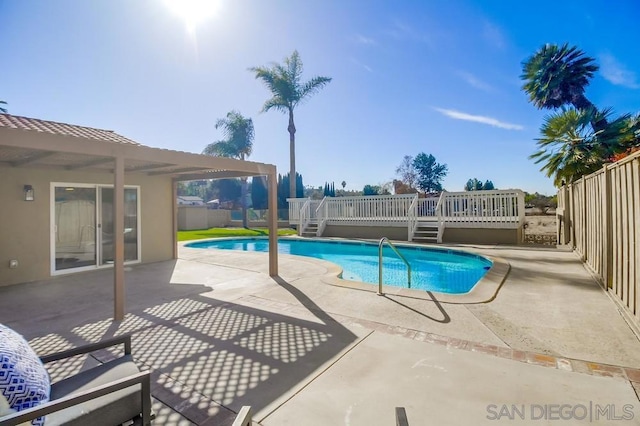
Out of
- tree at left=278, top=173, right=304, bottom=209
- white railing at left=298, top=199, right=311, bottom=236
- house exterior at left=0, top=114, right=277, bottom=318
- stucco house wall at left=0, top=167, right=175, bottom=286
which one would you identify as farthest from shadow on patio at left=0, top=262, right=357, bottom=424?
tree at left=278, top=173, right=304, bottom=209

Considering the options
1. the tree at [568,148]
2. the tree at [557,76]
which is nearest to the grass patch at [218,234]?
the tree at [568,148]

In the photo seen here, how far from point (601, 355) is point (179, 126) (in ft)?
61.4

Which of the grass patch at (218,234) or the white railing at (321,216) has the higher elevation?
the white railing at (321,216)

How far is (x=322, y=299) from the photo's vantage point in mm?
5094

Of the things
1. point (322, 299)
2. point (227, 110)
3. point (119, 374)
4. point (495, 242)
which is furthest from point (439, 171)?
point (119, 374)

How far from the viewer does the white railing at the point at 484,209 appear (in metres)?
11.8

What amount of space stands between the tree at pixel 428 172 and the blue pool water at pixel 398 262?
31485 mm

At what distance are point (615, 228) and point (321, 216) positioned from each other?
12743 millimetres

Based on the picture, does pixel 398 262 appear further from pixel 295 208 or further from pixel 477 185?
pixel 477 185

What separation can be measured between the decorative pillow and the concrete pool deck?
0.87 m

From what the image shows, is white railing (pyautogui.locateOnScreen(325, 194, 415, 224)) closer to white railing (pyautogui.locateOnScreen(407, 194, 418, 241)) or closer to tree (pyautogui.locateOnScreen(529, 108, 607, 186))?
white railing (pyautogui.locateOnScreen(407, 194, 418, 241))

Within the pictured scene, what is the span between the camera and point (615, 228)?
4.41 meters

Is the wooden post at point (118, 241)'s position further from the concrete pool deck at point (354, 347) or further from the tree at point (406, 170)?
the tree at point (406, 170)

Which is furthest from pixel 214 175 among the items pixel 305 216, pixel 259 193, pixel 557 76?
pixel 259 193
